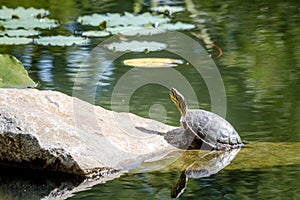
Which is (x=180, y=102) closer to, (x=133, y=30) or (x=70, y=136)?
(x=70, y=136)

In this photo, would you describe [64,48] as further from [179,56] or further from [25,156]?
[25,156]

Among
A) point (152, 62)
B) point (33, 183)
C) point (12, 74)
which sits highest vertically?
point (12, 74)

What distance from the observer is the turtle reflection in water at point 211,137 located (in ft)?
9.79

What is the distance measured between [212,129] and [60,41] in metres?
1.90

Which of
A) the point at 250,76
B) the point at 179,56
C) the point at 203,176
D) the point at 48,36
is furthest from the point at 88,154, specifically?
the point at 48,36

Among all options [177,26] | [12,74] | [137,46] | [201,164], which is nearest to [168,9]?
[177,26]

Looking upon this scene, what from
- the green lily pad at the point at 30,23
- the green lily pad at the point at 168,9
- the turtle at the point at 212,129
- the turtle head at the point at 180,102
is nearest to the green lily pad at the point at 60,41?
the green lily pad at the point at 30,23

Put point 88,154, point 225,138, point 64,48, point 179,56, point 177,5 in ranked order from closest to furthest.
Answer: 1. point 88,154
2. point 225,138
3. point 179,56
4. point 64,48
5. point 177,5

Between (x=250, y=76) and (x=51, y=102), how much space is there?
1377mm

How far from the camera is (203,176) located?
2859 mm

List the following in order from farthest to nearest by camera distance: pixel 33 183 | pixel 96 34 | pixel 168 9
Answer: pixel 168 9
pixel 96 34
pixel 33 183

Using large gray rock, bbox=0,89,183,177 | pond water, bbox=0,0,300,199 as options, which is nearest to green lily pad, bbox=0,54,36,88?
pond water, bbox=0,0,300,199

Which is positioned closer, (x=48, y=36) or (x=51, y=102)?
(x=51, y=102)

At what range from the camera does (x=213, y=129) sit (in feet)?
10.3
